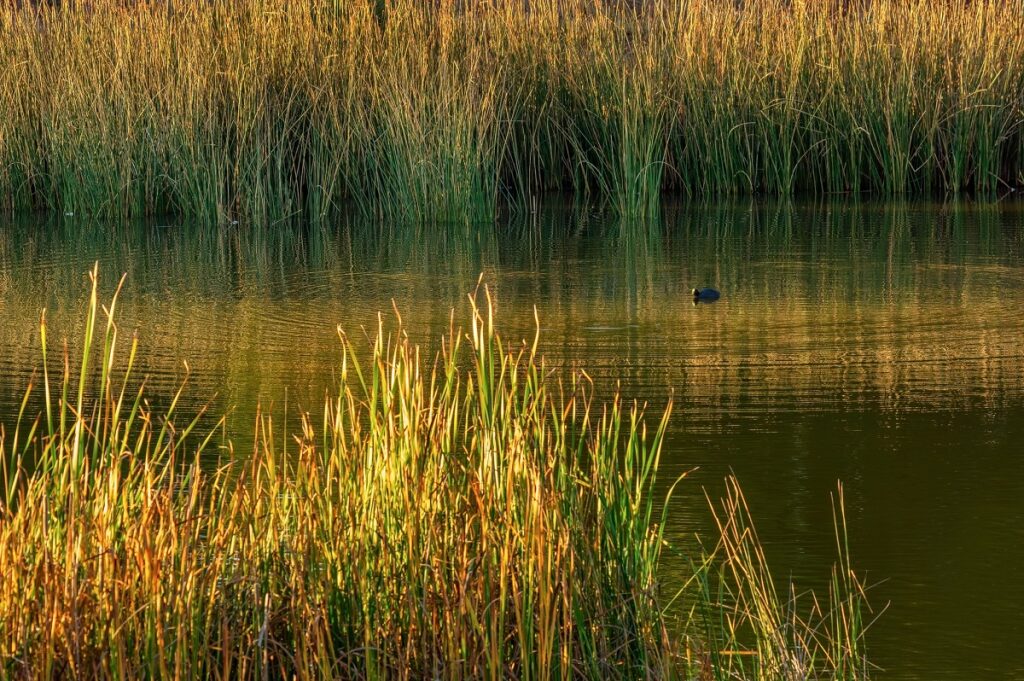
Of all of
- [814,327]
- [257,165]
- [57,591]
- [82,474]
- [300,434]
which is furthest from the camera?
[257,165]

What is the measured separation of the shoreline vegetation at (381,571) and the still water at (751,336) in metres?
0.59

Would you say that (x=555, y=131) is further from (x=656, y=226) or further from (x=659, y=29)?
(x=656, y=226)

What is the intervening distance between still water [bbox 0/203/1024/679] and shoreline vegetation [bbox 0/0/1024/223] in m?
0.65

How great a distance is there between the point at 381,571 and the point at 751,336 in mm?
3861

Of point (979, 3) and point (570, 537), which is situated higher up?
point (979, 3)

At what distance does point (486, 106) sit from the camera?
38.2 ft

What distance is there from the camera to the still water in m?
4.07

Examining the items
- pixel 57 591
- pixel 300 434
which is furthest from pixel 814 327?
pixel 57 591

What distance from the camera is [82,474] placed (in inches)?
126

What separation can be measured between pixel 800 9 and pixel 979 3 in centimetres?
136

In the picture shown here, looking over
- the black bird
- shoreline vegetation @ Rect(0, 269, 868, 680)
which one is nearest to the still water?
the black bird

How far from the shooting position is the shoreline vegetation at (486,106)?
11.9m

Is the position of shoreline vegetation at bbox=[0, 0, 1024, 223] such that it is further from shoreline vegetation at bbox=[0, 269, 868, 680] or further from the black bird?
shoreline vegetation at bbox=[0, 269, 868, 680]

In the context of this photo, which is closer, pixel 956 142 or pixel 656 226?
pixel 656 226
